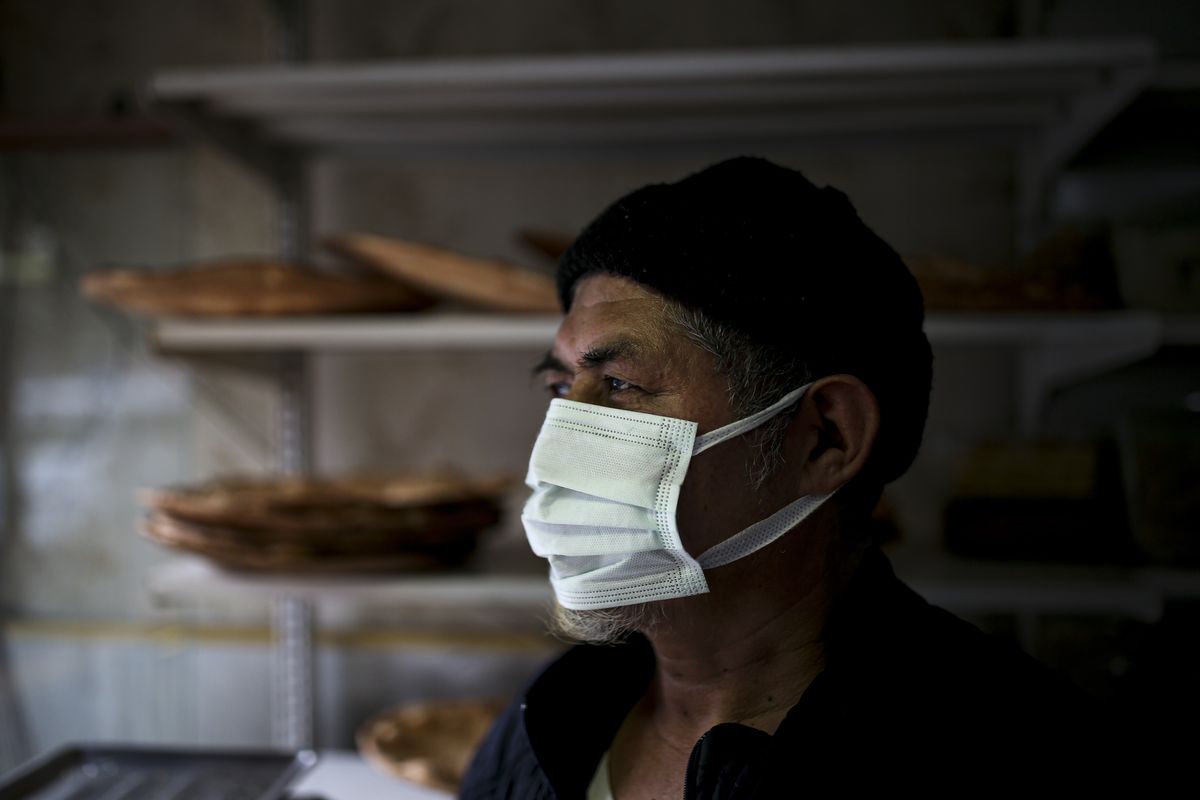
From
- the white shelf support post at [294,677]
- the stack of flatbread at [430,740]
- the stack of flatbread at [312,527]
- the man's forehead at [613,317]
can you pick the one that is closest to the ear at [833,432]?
the man's forehead at [613,317]

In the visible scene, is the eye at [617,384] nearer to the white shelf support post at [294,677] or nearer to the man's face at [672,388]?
the man's face at [672,388]

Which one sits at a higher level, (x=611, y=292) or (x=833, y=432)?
(x=611, y=292)

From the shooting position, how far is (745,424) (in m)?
0.82

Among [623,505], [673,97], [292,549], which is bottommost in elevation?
[292,549]

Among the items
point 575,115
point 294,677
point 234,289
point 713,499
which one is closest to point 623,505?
point 713,499

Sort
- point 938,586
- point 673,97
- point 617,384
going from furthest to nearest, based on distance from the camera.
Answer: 1. point 673,97
2. point 938,586
3. point 617,384

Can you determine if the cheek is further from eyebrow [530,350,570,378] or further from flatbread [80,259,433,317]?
flatbread [80,259,433,317]

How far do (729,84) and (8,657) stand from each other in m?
1.46

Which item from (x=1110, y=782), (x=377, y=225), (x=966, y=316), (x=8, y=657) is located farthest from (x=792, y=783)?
(x=377, y=225)

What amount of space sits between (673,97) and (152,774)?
4.39 ft

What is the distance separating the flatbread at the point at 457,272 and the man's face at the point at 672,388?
557 mm

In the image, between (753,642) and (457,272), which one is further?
(457,272)

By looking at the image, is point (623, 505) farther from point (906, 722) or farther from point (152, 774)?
point (152, 774)

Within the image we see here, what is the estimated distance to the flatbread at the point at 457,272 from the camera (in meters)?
1.42
